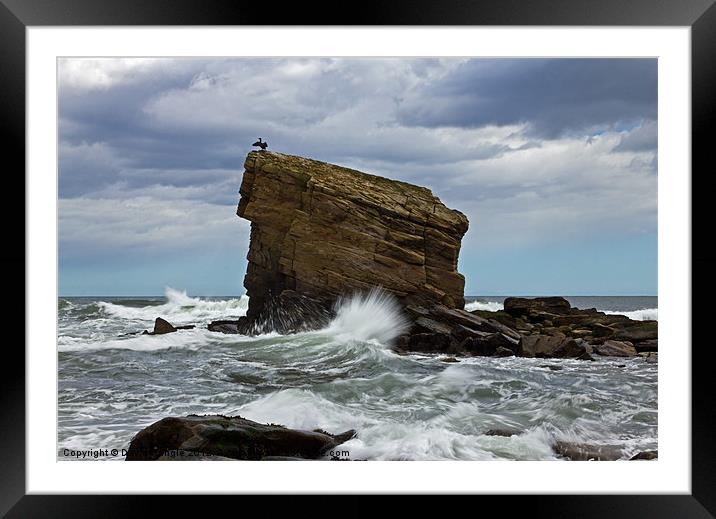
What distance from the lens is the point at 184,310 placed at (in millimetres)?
4746

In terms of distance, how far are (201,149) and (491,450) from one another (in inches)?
119

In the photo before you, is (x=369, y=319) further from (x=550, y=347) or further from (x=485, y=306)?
(x=550, y=347)

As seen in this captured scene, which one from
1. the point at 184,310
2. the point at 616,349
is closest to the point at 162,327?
the point at 184,310

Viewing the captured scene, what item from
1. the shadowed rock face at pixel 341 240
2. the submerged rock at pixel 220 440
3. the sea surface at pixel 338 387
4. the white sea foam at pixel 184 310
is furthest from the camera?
the shadowed rock face at pixel 341 240

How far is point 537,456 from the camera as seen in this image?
3117mm

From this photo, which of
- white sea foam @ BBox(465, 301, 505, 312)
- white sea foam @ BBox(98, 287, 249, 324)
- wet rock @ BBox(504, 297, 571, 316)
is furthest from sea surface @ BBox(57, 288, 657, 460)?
white sea foam @ BBox(465, 301, 505, 312)

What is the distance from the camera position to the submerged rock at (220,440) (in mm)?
2668

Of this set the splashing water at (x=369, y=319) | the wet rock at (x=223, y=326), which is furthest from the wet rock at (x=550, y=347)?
the wet rock at (x=223, y=326)

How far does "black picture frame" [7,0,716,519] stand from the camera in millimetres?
2186

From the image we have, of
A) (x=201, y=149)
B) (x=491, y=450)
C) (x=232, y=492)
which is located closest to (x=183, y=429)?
(x=232, y=492)

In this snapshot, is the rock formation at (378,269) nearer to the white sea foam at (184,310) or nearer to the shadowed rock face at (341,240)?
the shadowed rock face at (341,240)

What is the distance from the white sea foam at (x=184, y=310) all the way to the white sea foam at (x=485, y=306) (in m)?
2.20

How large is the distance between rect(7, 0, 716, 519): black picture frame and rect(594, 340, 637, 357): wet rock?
2.81m
